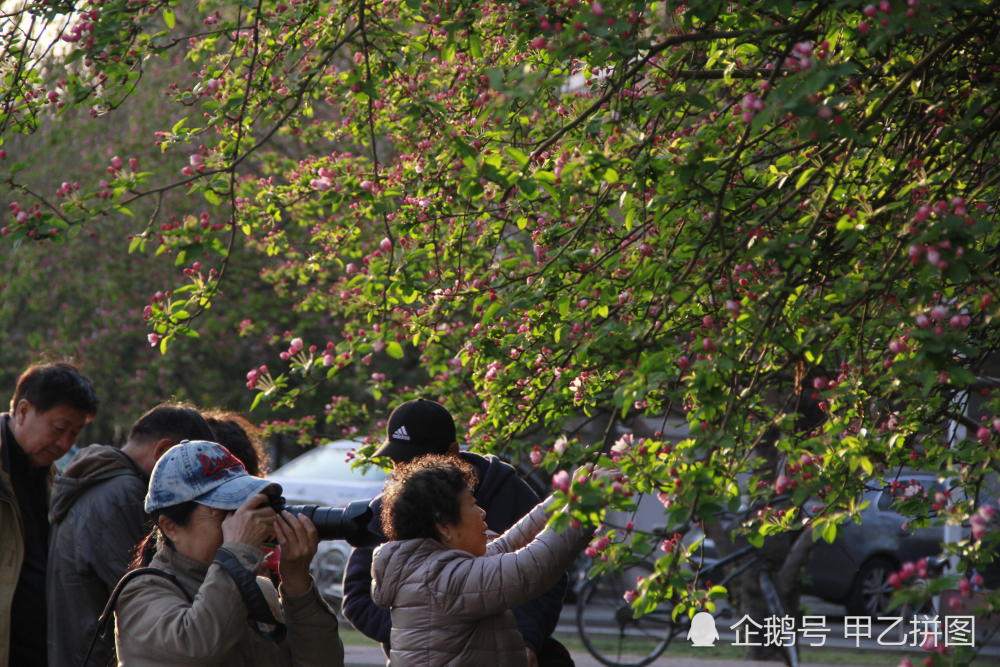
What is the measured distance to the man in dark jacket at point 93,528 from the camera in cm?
389

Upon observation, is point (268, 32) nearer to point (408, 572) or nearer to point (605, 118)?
point (605, 118)

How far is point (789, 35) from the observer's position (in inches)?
149

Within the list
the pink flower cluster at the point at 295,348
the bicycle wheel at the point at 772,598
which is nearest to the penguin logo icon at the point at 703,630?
the bicycle wheel at the point at 772,598

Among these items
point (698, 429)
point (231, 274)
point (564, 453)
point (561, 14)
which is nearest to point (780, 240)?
point (698, 429)

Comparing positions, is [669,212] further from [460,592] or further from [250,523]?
[250,523]

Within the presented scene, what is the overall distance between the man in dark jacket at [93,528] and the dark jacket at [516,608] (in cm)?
70

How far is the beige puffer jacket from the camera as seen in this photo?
336cm

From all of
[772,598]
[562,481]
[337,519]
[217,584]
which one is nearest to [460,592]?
[337,519]

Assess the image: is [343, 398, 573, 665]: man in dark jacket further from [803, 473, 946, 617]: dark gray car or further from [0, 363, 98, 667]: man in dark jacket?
[803, 473, 946, 617]: dark gray car

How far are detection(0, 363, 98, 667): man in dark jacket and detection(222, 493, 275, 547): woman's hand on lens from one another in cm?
142

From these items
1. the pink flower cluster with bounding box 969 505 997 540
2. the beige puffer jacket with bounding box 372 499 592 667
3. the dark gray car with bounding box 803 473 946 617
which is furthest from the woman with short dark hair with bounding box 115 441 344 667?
the dark gray car with bounding box 803 473 946 617

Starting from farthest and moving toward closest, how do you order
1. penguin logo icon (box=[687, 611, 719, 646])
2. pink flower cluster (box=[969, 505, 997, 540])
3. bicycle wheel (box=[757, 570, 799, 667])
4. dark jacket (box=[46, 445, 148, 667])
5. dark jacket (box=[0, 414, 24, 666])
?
1. bicycle wheel (box=[757, 570, 799, 667])
2. penguin logo icon (box=[687, 611, 719, 646])
3. dark jacket (box=[0, 414, 24, 666])
4. dark jacket (box=[46, 445, 148, 667])
5. pink flower cluster (box=[969, 505, 997, 540])

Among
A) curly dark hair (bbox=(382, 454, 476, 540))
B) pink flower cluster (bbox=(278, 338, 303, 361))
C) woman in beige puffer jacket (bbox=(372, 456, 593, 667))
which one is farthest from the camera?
pink flower cluster (bbox=(278, 338, 303, 361))

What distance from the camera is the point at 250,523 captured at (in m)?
3.03
